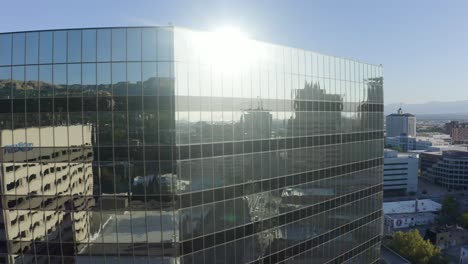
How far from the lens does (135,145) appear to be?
26.0 m

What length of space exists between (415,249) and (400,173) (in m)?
90.2

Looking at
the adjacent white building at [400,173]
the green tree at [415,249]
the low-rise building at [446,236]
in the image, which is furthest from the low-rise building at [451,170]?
the green tree at [415,249]

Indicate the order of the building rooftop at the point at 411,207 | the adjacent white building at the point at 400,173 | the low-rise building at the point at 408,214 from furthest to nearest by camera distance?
the adjacent white building at the point at 400,173, the building rooftop at the point at 411,207, the low-rise building at the point at 408,214

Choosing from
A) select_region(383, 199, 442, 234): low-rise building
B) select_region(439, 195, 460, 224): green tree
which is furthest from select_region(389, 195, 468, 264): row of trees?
select_region(439, 195, 460, 224): green tree

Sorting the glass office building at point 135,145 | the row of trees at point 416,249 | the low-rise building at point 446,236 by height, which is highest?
the glass office building at point 135,145

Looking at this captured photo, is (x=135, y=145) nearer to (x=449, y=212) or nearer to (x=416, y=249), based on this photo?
(x=416, y=249)

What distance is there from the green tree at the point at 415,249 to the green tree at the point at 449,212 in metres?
40.6

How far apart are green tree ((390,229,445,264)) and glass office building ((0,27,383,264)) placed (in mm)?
46323

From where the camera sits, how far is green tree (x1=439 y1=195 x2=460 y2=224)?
9938cm

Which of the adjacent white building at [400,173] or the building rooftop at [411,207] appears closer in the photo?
the building rooftop at [411,207]

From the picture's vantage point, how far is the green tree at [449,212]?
326 feet

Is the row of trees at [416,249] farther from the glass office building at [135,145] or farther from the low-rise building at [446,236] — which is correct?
the glass office building at [135,145]

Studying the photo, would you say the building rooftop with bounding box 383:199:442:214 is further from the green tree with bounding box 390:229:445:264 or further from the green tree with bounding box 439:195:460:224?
the green tree with bounding box 390:229:445:264

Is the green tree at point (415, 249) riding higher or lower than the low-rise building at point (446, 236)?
higher
